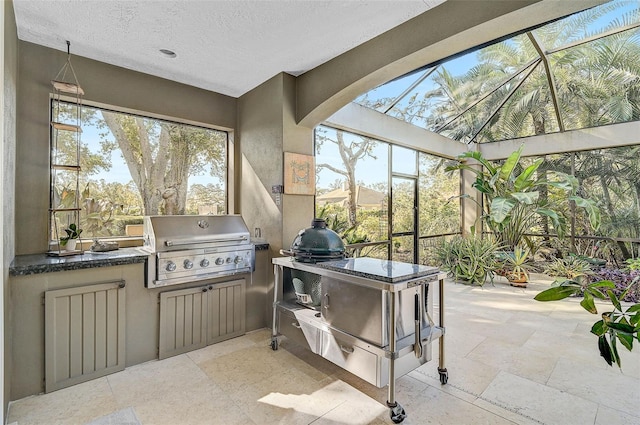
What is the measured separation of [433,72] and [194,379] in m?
4.80

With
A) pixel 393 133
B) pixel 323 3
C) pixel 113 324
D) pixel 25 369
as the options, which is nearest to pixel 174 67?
pixel 323 3

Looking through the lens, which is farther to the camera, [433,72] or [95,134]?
[433,72]

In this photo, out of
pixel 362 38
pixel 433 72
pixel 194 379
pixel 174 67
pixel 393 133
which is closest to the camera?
pixel 194 379

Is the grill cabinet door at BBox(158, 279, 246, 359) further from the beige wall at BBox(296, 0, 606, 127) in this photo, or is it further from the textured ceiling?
the textured ceiling

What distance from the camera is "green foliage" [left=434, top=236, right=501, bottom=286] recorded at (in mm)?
5727

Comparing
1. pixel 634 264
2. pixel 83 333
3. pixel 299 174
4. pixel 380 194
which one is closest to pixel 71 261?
pixel 83 333

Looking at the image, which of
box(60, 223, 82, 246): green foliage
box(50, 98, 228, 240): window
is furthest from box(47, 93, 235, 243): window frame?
box(60, 223, 82, 246): green foliage

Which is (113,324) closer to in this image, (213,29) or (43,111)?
(43,111)

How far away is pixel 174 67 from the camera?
11.2 ft

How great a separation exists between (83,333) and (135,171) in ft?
5.76

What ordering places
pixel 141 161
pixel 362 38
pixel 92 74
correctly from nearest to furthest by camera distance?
pixel 362 38 → pixel 92 74 → pixel 141 161

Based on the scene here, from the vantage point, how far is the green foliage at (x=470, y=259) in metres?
5.73

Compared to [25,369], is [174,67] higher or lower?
higher

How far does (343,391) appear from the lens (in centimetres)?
245
